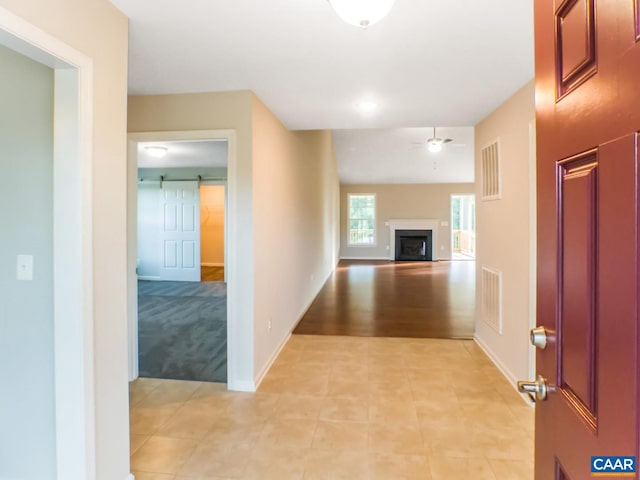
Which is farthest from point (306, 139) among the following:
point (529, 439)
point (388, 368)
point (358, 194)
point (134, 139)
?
point (358, 194)

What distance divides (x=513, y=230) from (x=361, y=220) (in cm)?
866

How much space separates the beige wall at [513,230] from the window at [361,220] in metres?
7.96

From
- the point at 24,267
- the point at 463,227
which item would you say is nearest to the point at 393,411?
the point at 24,267

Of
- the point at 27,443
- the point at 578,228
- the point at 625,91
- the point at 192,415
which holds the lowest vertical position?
the point at 192,415

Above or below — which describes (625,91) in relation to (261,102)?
below

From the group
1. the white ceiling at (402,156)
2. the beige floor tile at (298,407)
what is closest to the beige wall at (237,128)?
the beige floor tile at (298,407)

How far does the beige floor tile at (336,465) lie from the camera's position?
183 cm

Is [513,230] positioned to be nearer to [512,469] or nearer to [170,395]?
[512,469]

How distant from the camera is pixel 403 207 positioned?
11266mm

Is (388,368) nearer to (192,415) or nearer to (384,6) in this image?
(192,415)

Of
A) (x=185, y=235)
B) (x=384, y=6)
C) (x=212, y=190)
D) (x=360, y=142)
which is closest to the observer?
(x=384, y=6)

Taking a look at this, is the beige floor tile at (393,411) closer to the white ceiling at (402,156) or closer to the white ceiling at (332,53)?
the white ceiling at (332,53)

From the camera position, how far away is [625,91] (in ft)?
1.82

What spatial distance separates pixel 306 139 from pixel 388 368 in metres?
3.35
